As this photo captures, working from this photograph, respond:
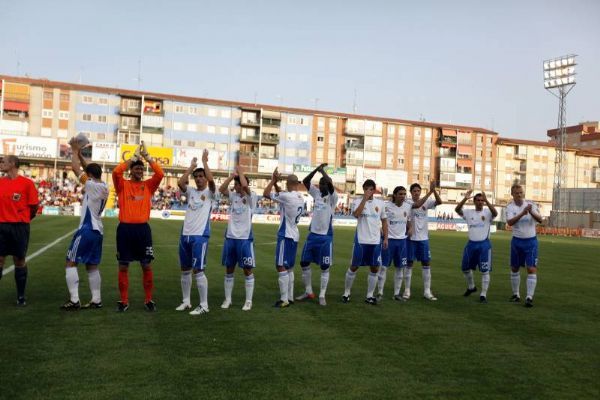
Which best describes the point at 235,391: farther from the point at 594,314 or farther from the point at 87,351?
the point at 594,314

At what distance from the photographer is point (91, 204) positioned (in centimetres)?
974

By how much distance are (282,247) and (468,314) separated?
387cm

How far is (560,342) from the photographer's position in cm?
849

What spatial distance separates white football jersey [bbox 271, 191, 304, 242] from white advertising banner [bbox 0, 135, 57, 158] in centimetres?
6629

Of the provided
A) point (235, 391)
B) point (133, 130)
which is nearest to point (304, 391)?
point (235, 391)

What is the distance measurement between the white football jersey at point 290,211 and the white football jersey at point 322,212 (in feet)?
1.29

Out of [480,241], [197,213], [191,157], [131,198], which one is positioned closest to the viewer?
[131,198]

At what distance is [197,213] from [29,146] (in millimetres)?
68280

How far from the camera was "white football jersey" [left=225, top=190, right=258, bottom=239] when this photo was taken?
1024cm

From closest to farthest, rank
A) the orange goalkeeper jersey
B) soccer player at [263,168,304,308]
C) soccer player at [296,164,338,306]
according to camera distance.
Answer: the orange goalkeeper jersey
soccer player at [263,168,304,308]
soccer player at [296,164,338,306]

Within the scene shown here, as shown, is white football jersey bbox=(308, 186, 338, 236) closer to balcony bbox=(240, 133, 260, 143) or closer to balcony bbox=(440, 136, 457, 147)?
balcony bbox=(240, 133, 260, 143)

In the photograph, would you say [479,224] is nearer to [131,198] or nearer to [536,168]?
[131,198]

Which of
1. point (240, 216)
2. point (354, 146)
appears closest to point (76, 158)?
point (240, 216)

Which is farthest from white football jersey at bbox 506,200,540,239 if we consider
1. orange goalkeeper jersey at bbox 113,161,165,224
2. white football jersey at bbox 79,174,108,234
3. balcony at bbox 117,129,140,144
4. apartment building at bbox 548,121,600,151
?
apartment building at bbox 548,121,600,151
